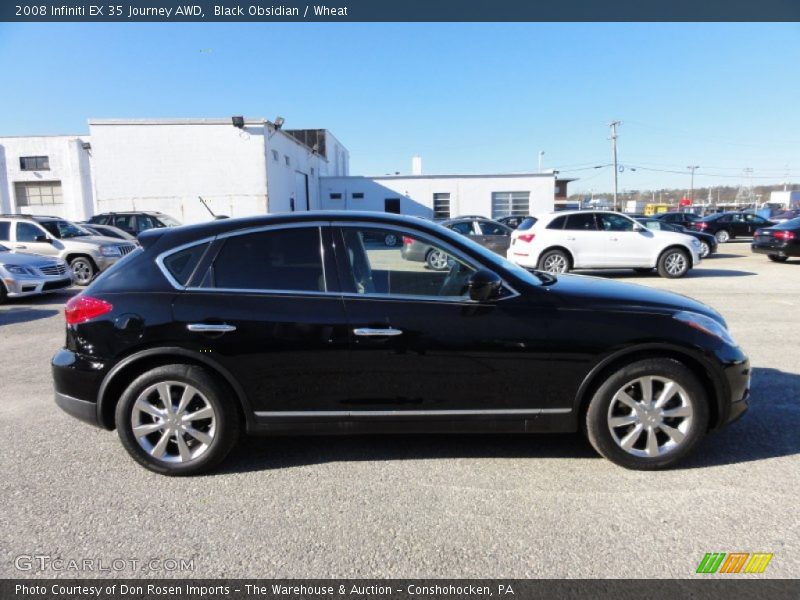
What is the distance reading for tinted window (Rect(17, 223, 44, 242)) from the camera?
12227 mm

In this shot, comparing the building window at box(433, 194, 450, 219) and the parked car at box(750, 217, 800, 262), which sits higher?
the building window at box(433, 194, 450, 219)

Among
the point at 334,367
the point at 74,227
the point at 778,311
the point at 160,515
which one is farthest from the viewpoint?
the point at 74,227

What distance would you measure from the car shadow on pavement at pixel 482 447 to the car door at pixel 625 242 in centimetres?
890

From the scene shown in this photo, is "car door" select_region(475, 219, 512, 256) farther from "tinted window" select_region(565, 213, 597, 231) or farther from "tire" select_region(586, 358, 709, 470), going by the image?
"tire" select_region(586, 358, 709, 470)

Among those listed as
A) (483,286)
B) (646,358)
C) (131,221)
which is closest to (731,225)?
(646,358)

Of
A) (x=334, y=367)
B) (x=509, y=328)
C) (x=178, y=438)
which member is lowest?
(x=178, y=438)

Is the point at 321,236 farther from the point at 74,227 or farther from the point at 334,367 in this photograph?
the point at 74,227

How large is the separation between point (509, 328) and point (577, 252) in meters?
9.95

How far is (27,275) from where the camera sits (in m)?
9.53

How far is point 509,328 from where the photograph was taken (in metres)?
3.14

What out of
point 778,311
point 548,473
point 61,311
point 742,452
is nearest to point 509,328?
point 548,473

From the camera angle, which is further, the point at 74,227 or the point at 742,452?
the point at 74,227

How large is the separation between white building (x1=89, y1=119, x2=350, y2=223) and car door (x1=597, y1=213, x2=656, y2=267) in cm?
2069

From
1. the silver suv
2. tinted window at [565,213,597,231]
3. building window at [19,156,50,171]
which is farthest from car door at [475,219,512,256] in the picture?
building window at [19,156,50,171]
